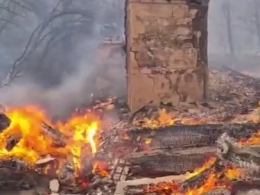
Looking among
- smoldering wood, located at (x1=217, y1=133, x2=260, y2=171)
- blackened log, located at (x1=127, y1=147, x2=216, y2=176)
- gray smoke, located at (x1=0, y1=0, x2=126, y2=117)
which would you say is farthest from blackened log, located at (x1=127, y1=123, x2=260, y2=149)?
gray smoke, located at (x1=0, y1=0, x2=126, y2=117)

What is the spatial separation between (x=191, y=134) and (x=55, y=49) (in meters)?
17.8

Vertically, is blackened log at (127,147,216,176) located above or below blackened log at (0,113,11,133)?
below

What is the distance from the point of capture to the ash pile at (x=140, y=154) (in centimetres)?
658

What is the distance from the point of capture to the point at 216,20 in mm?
43219

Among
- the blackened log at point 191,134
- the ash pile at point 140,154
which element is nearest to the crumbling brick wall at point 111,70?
the ash pile at point 140,154

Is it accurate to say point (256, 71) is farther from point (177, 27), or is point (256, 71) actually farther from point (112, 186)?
point (112, 186)

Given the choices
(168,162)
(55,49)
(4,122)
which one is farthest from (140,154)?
(55,49)

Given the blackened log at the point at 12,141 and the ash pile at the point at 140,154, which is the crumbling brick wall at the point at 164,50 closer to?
the ash pile at the point at 140,154

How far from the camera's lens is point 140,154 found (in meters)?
7.90

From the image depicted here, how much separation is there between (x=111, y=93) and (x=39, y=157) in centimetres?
589

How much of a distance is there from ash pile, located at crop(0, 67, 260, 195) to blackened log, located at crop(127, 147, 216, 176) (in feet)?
0.05

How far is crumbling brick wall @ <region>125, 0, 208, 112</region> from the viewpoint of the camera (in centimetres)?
1027

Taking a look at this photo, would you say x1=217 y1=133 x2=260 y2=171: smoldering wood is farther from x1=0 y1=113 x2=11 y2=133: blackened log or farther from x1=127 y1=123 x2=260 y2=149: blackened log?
x1=0 y1=113 x2=11 y2=133: blackened log

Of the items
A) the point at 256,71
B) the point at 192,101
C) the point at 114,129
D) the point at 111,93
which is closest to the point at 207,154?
the point at 114,129
